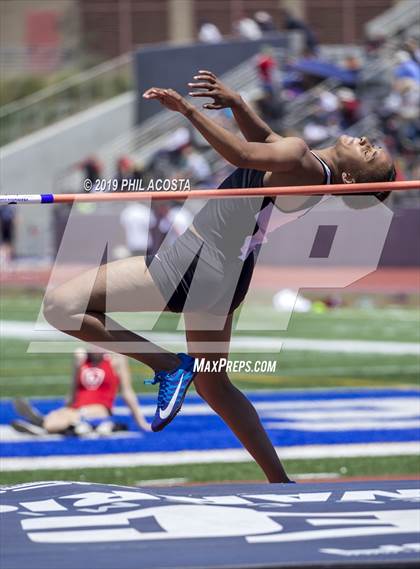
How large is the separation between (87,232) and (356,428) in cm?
1334

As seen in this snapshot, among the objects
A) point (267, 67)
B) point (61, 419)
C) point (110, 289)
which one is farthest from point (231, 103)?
point (267, 67)

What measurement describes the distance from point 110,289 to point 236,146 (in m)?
0.88

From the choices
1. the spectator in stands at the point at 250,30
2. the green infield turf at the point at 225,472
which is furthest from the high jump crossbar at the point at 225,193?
the spectator in stands at the point at 250,30

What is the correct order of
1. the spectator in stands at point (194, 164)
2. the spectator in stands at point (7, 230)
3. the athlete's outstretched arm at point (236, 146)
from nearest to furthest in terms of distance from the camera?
the athlete's outstretched arm at point (236, 146)
the spectator in stands at point (194, 164)
the spectator in stands at point (7, 230)

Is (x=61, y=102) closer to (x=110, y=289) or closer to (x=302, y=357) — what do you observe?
(x=302, y=357)

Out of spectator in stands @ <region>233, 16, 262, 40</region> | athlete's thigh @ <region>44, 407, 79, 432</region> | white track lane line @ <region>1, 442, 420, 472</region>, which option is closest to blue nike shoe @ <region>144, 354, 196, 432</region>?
white track lane line @ <region>1, 442, 420, 472</region>

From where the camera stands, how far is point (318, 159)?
5.42 m

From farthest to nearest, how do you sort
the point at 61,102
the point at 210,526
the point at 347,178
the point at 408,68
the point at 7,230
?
the point at 61,102
the point at 7,230
the point at 408,68
the point at 347,178
the point at 210,526

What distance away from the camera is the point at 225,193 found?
538cm

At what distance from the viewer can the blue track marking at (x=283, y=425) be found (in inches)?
341

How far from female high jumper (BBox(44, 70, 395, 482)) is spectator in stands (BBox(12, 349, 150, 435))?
3.42 meters

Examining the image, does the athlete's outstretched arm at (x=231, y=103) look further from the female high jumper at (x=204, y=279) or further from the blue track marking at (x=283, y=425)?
the blue track marking at (x=283, y=425)

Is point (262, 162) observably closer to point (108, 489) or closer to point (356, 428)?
point (108, 489)

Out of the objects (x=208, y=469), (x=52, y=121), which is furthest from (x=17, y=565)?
(x=52, y=121)
